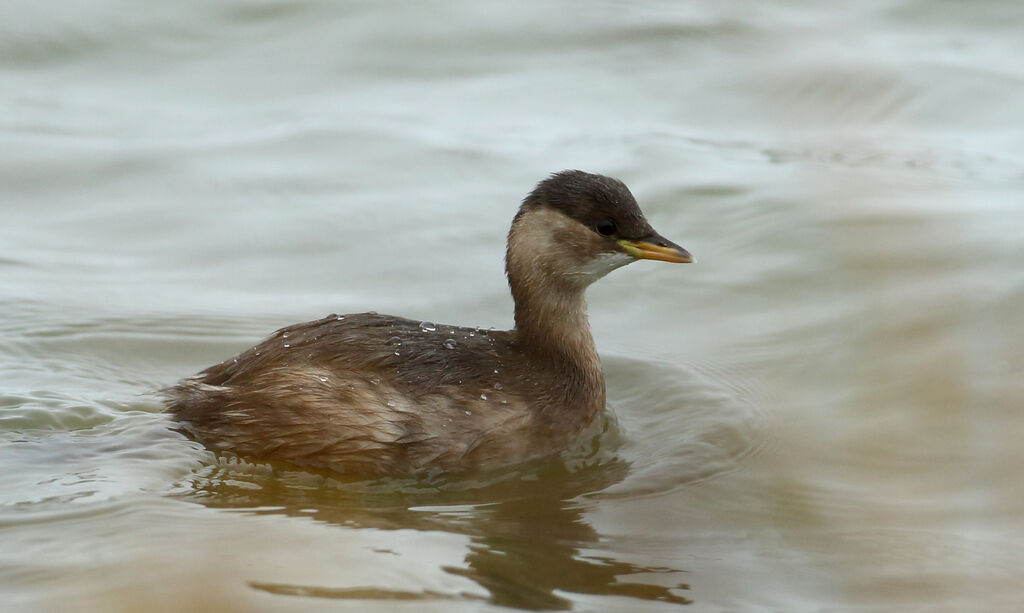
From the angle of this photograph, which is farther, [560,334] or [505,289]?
[505,289]

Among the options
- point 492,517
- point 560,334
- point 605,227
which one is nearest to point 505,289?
point 560,334

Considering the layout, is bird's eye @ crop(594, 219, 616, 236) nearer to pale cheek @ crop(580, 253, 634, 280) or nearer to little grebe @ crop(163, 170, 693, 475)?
little grebe @ crop(163, 170, 693, 475)

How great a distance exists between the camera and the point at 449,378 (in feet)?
20.6

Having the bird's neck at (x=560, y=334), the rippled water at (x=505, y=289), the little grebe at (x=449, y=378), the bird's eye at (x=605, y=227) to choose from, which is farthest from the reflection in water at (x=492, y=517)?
the bird's eye at (x=605, y=227)

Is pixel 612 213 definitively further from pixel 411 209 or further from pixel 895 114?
pixel 895 114

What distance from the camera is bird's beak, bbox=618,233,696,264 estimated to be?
678 cm

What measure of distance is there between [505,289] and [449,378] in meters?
2.22

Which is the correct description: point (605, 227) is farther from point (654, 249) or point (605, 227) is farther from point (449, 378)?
point (449, 378)

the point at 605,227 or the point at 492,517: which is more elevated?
the point at 605,227

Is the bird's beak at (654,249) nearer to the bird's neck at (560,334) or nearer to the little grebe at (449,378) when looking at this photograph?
the little grebe at (449,378)

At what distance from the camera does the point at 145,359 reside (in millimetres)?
7480

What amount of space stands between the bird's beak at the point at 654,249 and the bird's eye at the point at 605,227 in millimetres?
71

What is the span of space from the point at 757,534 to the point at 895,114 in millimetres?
6159

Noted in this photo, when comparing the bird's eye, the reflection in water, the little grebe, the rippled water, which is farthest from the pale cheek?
the reflection in water
